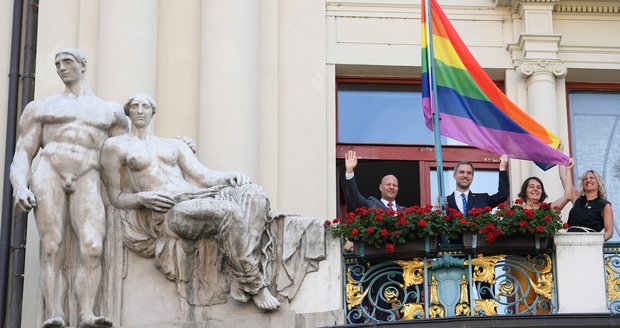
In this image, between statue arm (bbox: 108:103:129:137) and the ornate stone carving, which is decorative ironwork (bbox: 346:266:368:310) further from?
statue arm (bbox: 108:103:129:137)

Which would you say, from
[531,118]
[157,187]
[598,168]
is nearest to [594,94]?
[598,168]

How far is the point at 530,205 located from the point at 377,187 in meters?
2.89

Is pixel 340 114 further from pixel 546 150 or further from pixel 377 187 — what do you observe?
pixel 546 150

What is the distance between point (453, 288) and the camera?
16062 mm

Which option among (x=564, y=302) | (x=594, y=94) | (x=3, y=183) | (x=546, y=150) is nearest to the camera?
(x=564, y=302)

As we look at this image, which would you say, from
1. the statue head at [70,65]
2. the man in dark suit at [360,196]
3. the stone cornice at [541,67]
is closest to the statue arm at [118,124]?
the statue head at [70,65]

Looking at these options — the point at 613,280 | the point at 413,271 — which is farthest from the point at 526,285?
the point at 413,271

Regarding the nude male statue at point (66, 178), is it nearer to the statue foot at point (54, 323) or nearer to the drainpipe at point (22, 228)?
the statue foot at point (54, 323)

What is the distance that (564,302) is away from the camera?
52.3ft

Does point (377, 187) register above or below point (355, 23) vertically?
below

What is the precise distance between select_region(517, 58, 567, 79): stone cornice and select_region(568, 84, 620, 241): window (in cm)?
48

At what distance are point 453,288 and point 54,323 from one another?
3273mm

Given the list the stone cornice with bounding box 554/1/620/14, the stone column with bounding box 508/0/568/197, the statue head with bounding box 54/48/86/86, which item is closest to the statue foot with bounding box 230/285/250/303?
the statue head with bounding box 54/48/86/86

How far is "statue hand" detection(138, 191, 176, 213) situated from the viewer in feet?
53.1
